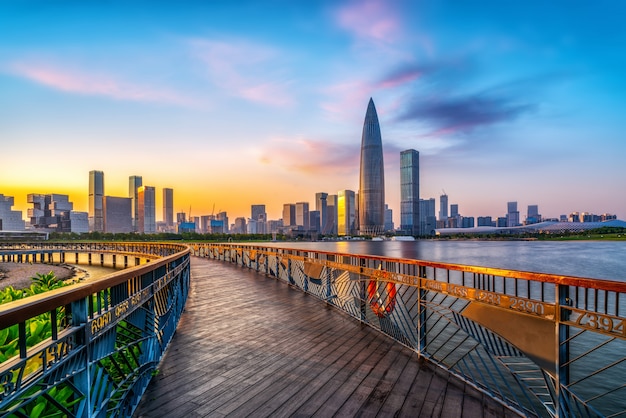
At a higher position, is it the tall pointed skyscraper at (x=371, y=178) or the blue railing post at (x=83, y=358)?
the tall pointed skyscraper at (x=371, y=178)

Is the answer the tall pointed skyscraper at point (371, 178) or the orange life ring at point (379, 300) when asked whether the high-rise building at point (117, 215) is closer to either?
the tall pointed skyscraper at point (371, 178)

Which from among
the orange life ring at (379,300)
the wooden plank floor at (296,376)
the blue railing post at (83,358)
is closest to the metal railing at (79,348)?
the blue railing post at (83,358)

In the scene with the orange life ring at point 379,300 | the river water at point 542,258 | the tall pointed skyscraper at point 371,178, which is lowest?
the river water at point 542,258

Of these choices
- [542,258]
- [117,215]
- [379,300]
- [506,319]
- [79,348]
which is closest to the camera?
[79,348]

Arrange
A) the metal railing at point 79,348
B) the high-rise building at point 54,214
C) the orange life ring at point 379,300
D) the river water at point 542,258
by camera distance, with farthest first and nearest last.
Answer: the high-rise building at point 54,214 < the river water at point 542,258 < the orange life ring at point 379,300 < the metal railing at point 79,348

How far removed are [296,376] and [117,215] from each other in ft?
736

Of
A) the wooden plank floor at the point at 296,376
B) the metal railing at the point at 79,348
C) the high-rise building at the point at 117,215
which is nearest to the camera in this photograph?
the metal railing at the point at 79,348

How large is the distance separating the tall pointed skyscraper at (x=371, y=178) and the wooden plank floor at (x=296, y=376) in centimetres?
18487

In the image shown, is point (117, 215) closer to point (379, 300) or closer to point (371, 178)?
point (371, 178)

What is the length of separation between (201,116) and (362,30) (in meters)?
14.4

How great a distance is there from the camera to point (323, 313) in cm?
756

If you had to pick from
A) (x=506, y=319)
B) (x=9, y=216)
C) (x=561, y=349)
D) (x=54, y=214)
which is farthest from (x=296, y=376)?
(x=9, y=216)

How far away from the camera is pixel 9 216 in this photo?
516ft

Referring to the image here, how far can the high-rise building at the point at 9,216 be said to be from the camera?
500ft
